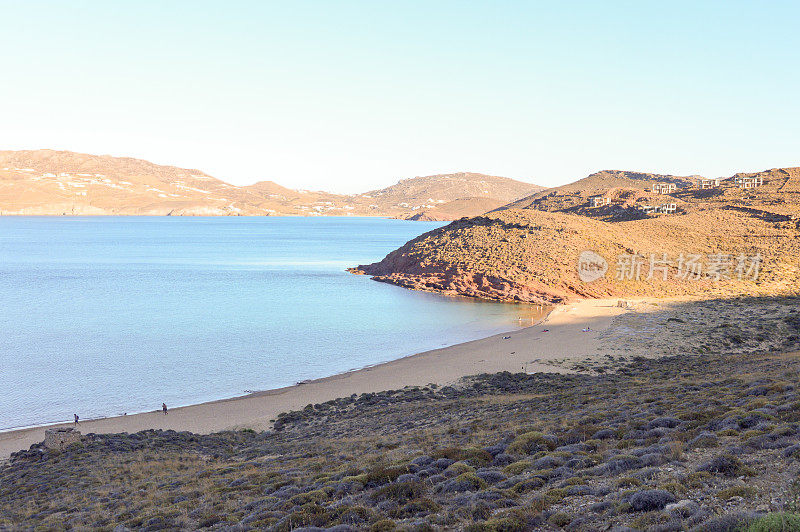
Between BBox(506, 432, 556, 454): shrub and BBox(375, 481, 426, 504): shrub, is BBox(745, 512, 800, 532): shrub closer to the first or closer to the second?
BBox(375, 481, 426, 504): shrub

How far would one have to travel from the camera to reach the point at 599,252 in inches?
2327

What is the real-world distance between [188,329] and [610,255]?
144 ft

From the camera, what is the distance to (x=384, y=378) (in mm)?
26938

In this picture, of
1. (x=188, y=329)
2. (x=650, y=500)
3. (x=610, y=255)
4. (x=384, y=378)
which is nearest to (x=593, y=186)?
(x=610, y=255)

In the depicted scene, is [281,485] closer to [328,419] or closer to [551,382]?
[328,419]

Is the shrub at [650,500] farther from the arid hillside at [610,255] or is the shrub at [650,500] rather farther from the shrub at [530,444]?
the arid hillside at [610,255]

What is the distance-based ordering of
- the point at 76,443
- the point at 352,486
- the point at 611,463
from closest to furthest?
the point at 611,463
the point at 352,486
the point at 76,443

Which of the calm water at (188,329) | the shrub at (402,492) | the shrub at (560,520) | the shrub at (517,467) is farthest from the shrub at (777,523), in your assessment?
the calm water at (188,329)

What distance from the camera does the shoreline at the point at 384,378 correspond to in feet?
68.7

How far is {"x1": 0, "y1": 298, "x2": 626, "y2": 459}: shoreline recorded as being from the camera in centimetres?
2094

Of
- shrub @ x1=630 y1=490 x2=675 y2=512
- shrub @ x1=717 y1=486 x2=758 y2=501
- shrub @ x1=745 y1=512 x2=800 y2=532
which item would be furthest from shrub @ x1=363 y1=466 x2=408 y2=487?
shrub @ x1=745 y1=512 x2=800 y2=532

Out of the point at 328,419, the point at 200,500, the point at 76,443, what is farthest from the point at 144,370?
the point at 200,500

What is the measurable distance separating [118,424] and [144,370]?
25.3 ft

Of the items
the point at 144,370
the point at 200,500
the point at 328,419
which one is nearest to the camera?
the point at 200,500
